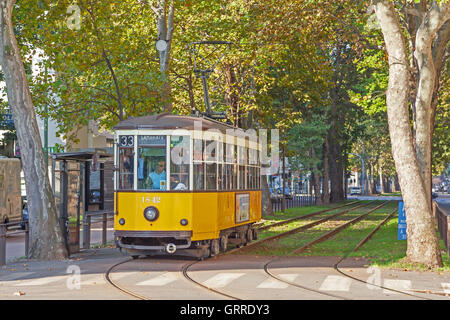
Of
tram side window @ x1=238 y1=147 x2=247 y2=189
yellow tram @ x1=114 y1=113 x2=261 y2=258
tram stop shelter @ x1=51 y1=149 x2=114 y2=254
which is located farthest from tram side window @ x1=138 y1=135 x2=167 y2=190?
tram side window @ x1=238 y1=147 x2=247 y2=189

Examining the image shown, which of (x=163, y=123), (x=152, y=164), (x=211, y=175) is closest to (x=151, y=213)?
(x=152, y=164)

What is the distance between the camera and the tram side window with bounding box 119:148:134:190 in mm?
16312

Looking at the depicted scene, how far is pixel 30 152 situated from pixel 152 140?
2996 millimetres

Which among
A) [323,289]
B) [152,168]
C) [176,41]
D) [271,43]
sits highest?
[176,41]

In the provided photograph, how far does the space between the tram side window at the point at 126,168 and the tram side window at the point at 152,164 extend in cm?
17

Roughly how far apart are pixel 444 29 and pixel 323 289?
40.8 ft

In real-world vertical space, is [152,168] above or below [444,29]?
below

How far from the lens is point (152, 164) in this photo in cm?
1625

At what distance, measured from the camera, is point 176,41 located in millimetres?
33062

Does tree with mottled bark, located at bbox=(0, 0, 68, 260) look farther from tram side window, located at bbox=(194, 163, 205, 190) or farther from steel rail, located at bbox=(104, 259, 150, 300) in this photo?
tram side window, located at bbox=(194, 163, 205, 190)

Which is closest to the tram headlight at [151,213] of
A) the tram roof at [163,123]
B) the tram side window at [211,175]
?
the tram side window at [211,175]

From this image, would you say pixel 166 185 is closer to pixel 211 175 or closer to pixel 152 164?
pixel 152 164
